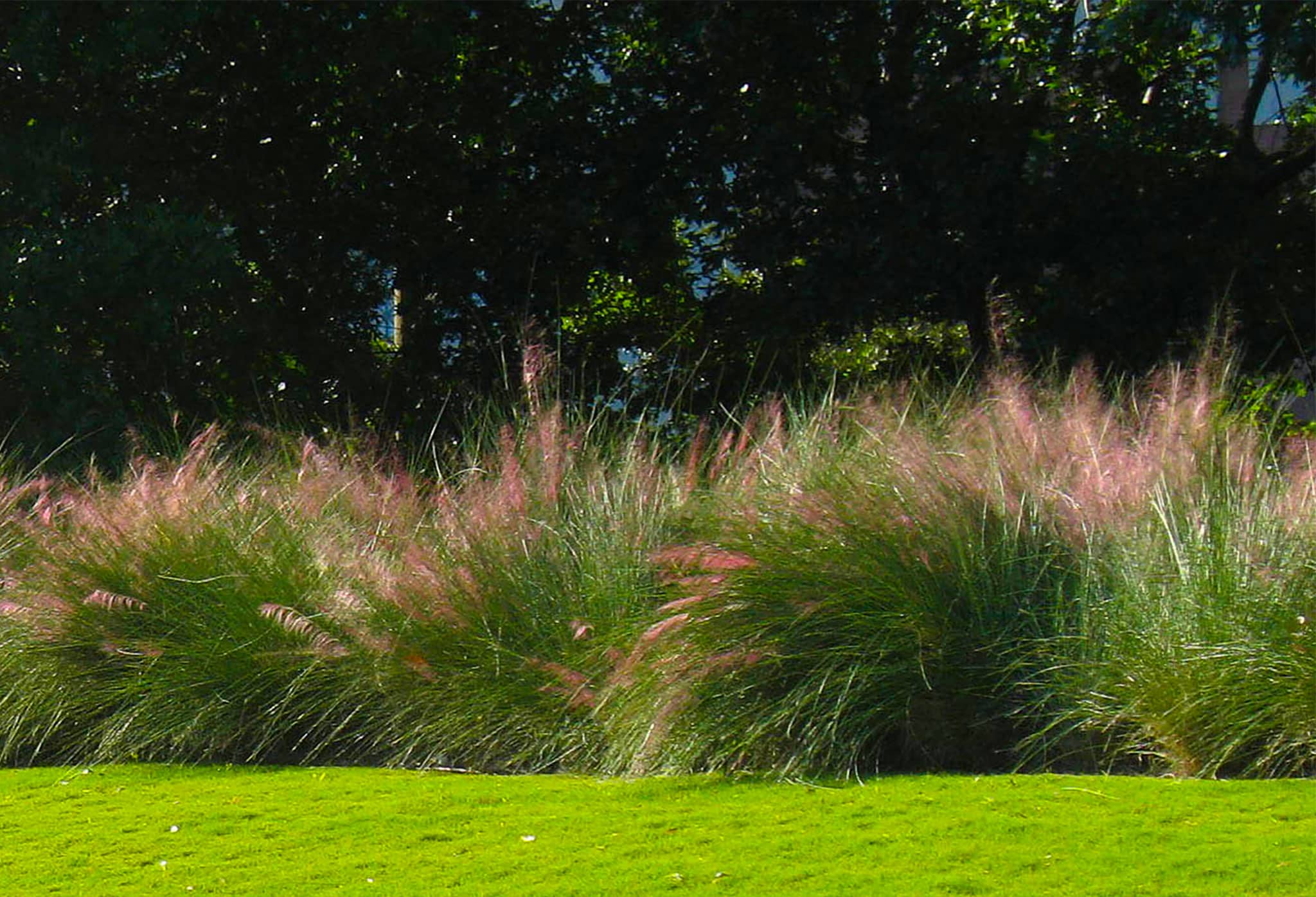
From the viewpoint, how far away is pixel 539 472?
277 inches

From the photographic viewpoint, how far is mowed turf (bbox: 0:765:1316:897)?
4320 millimetres

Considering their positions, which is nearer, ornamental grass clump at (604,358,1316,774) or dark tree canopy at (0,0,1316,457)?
ornamental grass clump at (604,358,1316,774)

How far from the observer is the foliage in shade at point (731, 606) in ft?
18.5

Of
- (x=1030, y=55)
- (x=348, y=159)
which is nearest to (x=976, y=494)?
(x=1030, y=55)

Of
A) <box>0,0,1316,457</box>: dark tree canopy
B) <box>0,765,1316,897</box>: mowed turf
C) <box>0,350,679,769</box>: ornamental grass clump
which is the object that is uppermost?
<box>0,0,1316,457</box>: dark tree canopy

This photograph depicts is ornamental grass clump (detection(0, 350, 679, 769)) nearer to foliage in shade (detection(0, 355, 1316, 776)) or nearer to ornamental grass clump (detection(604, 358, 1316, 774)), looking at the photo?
foliage in shade (detection(0, 355, 1316, 776))

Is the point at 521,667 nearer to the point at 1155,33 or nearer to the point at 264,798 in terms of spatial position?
the point at 264,798

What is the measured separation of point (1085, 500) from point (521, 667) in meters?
2.44

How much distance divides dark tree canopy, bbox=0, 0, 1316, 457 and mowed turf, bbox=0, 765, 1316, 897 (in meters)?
7.69

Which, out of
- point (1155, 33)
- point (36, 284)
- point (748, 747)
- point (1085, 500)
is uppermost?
point (1155, 33)

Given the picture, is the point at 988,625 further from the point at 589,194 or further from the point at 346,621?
the point at 589,194

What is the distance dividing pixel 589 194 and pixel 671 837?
9.97m

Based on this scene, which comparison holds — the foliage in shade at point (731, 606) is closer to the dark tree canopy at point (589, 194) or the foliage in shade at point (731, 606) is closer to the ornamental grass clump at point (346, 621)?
the ornamental grass clump at point (346, 621)

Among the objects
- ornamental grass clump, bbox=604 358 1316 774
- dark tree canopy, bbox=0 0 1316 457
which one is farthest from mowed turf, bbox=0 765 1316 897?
dark tree canopy, bbox=0 0 1316 457
